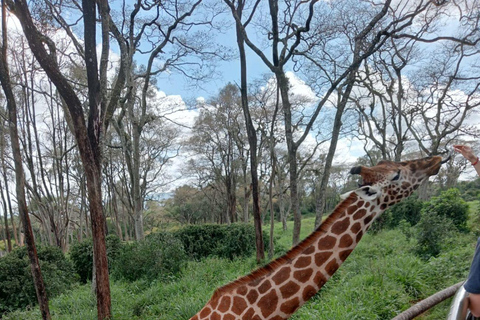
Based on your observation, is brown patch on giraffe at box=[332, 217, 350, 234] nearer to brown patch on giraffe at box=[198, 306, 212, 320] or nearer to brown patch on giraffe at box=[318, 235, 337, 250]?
brown patch on giraffe at box=[318, 235, 337, 250]

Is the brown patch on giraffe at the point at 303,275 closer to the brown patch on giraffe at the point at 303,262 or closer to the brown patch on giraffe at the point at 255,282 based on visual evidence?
the brown patch on giraffe at the point at 303,262

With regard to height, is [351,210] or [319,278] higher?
[351,210]

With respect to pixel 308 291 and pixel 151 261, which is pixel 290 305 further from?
pixel 151 261

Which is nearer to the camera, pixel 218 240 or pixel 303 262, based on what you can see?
pixel 303 262

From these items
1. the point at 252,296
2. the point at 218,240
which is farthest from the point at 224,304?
the point at 218,240

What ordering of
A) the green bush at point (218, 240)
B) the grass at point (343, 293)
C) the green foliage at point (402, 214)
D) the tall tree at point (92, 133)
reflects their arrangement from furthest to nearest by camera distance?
the green foliage at point (402, 214) < the green bush at point (218, 240) < the tall tree at point (92, 133) < the grass at point (343, 293)

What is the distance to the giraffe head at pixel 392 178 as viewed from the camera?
2023 millimetres

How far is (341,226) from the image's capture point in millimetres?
2000

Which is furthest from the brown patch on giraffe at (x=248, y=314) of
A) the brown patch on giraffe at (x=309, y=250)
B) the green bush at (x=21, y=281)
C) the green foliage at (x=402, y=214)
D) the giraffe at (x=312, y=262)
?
the green foliage at (x=402, y=214)

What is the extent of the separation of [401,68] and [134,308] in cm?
1376

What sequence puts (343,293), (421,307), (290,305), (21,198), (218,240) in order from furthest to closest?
(218,240) → (21,198) → (343,293) → (421,307) → (290,305)

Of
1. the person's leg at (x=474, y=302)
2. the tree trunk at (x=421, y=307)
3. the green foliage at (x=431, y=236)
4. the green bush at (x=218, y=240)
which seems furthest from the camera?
the green bush at (x=218, y=240)

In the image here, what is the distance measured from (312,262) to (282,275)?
0.20m

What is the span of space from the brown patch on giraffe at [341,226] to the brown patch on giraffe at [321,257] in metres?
0.15
